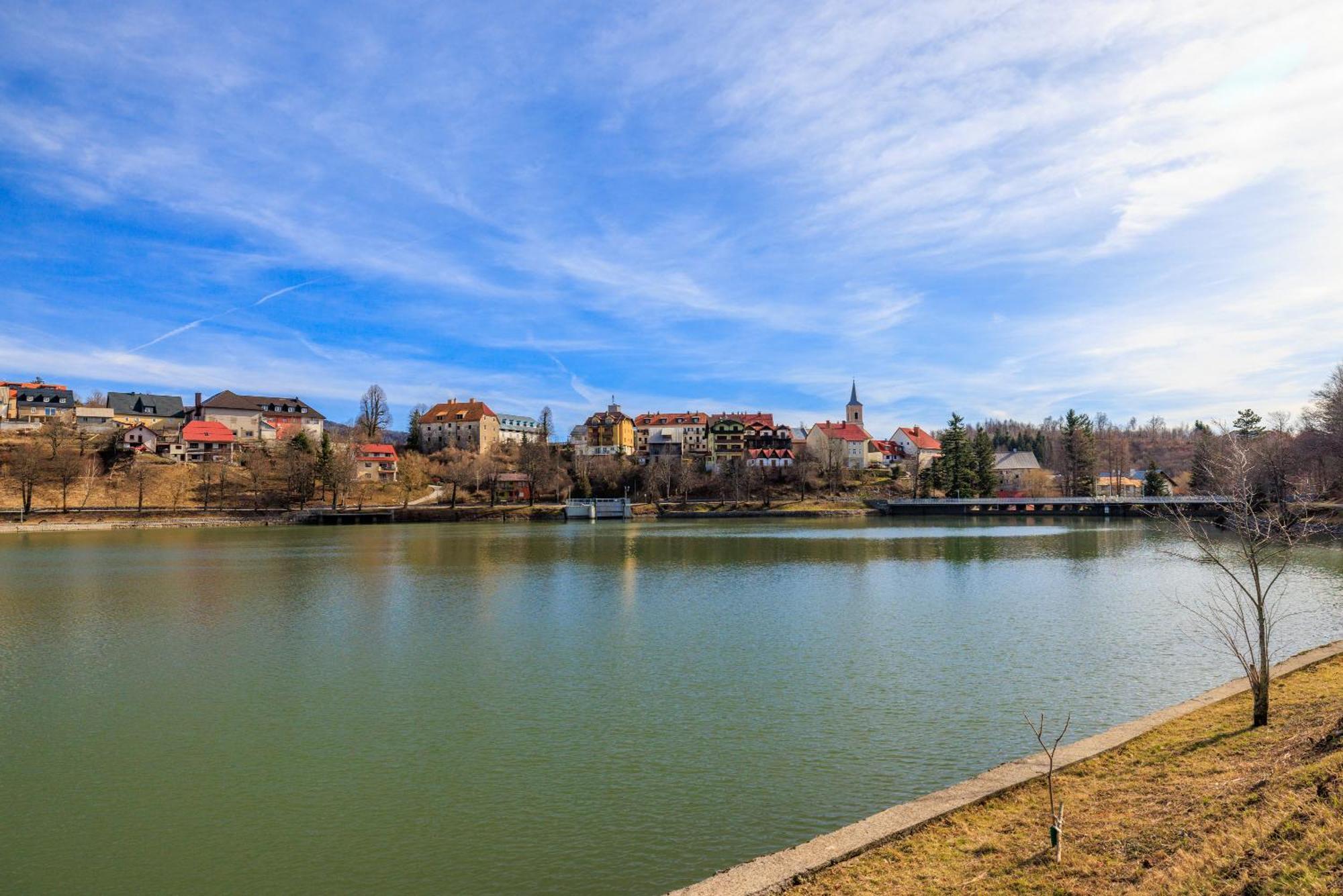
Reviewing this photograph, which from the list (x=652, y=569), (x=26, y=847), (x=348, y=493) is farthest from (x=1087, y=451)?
(x=26, y=847)

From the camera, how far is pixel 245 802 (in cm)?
1052

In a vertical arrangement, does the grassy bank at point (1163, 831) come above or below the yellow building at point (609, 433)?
below

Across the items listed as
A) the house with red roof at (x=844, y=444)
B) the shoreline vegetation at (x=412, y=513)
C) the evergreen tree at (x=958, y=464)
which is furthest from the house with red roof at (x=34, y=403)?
the evergreen tree at (x=958, y=464)

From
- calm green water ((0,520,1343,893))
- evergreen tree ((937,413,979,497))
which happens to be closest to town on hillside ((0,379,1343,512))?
evergreen tree ((937,413,979,497))

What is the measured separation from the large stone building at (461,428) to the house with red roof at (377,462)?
14.4 m

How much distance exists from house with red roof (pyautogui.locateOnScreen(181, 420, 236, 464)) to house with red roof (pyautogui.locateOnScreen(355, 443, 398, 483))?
17.8 metres

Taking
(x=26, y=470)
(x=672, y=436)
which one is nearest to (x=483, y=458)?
(x=672, y=436)

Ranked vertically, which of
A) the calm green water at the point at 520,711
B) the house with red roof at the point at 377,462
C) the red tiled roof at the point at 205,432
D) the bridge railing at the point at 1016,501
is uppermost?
the red tiled roof at the point at 205,432

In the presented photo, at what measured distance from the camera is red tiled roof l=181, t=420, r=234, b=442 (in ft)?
354

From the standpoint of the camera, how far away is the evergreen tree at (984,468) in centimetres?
10312

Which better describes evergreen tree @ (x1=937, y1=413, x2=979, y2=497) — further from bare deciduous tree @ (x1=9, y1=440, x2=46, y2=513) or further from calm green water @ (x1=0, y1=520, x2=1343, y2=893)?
bare deciduous tree @ (x1=9, y1=440, x2=46, y2=513)

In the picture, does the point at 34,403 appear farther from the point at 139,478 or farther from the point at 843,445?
the point at 843,445

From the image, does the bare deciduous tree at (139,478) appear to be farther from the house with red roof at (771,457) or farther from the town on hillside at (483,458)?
the house with red roof at (771,457)

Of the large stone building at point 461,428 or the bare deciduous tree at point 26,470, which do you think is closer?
the bare deciduous tree at point 26,470
